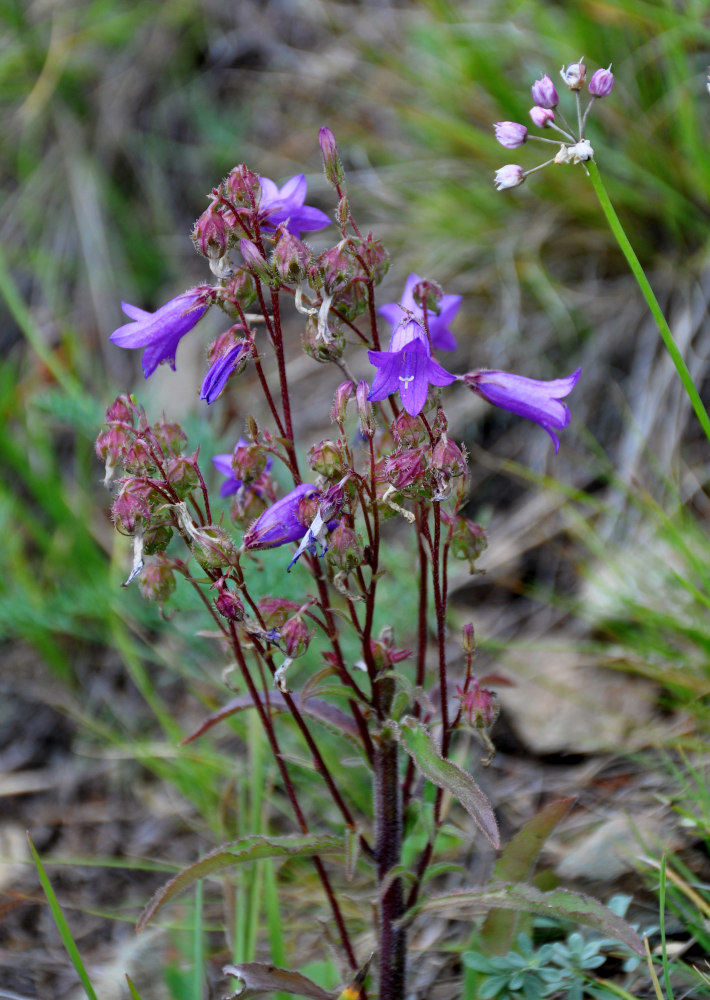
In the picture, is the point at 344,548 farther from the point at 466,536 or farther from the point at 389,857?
the point at 389,857

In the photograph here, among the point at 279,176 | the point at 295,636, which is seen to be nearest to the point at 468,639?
the point at 295,636

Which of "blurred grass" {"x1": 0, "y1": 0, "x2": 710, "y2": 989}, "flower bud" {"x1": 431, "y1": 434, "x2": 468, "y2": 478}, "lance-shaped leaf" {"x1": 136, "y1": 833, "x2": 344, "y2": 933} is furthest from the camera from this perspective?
"blurred grass" {"x1": 0, "y1": 0, "x2": 710, "y2": 989}

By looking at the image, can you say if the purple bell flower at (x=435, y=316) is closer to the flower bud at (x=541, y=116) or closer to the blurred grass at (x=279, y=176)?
the flower bud at (x=541, y=116)

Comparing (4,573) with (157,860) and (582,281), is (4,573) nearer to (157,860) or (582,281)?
(157,860)

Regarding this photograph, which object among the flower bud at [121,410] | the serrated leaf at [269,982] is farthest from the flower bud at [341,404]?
the serrated leaf at [269,982]

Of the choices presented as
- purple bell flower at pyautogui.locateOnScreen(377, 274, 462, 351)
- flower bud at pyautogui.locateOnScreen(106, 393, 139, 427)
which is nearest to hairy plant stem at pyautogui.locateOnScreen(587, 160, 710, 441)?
purple bell flower at pyautogui.locateOnScreen(377, 274, 462, 351)

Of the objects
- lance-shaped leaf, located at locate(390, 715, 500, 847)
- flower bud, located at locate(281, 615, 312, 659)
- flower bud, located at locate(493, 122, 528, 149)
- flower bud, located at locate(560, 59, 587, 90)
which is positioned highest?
flower bud, located at locate(560, 59, 587, 90)

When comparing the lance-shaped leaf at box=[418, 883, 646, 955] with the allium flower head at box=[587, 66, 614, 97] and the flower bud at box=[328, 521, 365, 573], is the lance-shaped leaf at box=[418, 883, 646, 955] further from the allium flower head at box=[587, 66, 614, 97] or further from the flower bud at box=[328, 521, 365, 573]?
the allium flower head at box=[587, 66, 614, 97]
